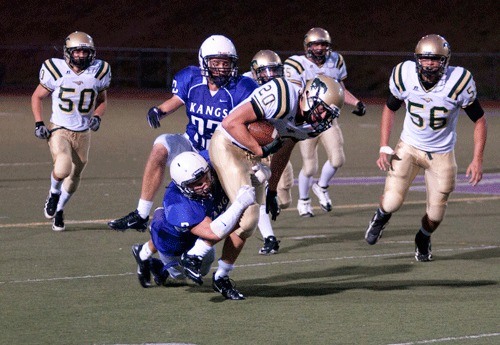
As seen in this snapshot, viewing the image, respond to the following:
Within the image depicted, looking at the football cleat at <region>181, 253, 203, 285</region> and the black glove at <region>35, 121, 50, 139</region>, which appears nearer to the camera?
the football cleat at <region>181, 253, 203, 285</region>

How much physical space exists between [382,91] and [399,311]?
76.2 feet

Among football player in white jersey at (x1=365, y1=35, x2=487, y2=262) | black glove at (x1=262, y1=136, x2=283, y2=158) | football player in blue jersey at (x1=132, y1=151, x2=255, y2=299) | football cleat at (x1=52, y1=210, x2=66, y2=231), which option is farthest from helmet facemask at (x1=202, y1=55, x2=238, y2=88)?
football cleat at (x1=52, y1=210, x2=66, y2=231)

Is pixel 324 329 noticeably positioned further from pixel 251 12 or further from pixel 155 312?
pixel 251 12

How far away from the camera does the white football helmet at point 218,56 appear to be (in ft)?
26.0

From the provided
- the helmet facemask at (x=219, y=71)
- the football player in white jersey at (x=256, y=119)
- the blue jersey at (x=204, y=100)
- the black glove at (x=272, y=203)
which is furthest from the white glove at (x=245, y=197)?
the helmet facemask at (x=219, y=71)

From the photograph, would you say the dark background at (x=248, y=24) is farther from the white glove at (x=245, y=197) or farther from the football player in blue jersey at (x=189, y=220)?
the white glove at (x=245, y=197)

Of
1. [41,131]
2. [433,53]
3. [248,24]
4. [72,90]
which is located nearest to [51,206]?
[41,131]

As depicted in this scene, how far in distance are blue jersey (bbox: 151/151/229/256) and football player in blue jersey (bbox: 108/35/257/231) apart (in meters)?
0.71

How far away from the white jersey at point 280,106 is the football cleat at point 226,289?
0.84 metres

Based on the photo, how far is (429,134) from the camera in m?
8.71

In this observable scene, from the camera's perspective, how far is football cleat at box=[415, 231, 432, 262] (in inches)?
344

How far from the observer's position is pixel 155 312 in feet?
22.1

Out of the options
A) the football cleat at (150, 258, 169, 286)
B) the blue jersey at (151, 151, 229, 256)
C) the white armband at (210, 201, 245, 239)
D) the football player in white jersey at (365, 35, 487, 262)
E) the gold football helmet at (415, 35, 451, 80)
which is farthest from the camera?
the football player in white jersey at (365, 35, 487, 262)

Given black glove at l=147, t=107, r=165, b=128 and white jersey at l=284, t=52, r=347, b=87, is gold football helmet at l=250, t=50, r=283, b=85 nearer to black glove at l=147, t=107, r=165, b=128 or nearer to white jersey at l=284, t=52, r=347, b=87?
white jersey at l=284, t=52, r=347, b=87
